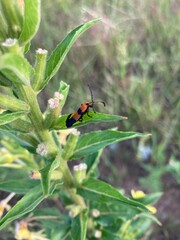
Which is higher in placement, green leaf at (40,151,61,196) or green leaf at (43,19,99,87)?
green leaf at (43,19,99,87)

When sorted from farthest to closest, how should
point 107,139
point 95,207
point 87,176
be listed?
1. point 95,207
2. point 87,176
3. point 107,139

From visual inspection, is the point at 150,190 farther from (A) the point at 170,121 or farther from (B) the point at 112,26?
(B) the point at 112,26

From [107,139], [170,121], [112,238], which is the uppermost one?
[107,139]

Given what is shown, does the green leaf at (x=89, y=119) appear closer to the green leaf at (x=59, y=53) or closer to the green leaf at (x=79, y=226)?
the green leaf at (x=59, y=53)

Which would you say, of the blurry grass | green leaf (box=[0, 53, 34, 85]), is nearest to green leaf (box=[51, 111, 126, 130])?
green leaf (box=[0, 53, 34, 85])

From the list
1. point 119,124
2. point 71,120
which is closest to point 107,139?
point 71,120

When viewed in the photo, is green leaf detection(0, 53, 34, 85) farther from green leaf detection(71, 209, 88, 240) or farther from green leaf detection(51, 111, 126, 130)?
green leaf detection(71, 209, 88, 240)

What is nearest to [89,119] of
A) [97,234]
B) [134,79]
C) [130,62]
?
[97,234]
